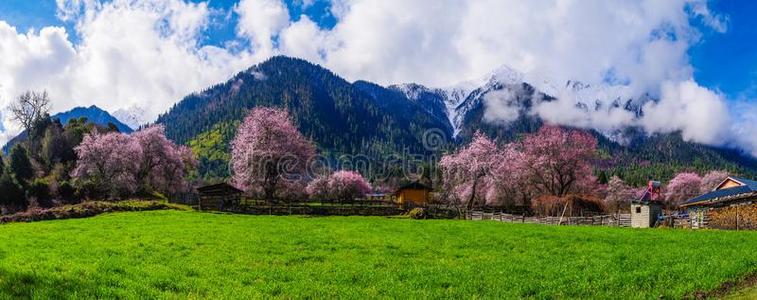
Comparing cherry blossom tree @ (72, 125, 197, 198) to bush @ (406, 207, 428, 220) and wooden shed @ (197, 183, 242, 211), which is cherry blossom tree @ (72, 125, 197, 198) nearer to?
wooden shed @ (197, 183, 242, 211)

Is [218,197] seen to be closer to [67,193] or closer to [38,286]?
[67,193]

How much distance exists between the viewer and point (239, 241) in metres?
25.6

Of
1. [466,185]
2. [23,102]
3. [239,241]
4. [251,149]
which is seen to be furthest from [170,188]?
[239,241]

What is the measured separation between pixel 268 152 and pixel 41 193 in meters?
32.2

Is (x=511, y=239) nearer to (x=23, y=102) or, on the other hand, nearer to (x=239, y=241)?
(x=239, y=241)

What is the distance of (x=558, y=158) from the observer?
73375mm

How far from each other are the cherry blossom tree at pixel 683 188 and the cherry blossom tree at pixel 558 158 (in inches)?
2287

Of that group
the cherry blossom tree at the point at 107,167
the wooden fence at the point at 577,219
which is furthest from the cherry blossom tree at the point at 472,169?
the cherry blossom tree at the point at 107,167

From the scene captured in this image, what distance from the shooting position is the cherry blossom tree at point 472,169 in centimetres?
8381

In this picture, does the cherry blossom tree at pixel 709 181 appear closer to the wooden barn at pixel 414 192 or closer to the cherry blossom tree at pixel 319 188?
the wooden barn at pixel 414 192

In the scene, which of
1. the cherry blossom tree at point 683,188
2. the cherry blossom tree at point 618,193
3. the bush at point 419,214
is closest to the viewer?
the bush at point 419,214

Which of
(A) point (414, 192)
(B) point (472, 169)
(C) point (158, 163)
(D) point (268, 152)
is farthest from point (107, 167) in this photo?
(B) point (472, 169)

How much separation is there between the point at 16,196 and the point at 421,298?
241 ft

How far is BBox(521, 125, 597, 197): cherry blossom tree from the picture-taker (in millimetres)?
73312
